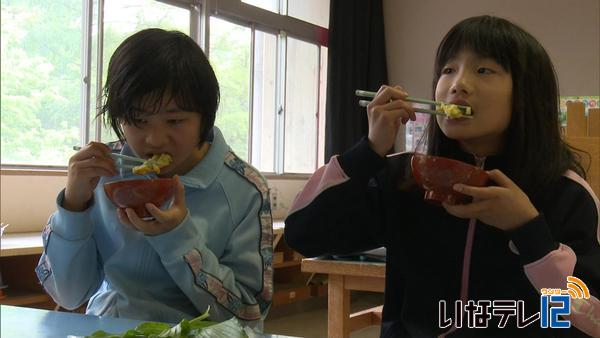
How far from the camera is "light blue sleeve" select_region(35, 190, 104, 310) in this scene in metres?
1.26

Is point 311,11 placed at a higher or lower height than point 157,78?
higher

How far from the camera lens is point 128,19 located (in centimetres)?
409

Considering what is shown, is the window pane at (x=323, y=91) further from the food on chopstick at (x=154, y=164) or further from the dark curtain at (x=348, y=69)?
the food on chopstick at (x=154, y=164)

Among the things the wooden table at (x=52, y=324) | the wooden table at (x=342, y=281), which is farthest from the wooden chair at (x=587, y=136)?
the wooden table at (x=52, y=324)

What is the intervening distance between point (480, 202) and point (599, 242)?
286 millimetres

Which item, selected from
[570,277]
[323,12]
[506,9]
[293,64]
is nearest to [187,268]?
[570,277]

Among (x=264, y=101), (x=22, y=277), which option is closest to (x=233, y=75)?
(x=264, y=101)

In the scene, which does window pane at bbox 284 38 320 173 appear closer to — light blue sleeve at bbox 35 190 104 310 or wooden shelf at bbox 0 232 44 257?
wooden shelf at bbox 0 232 44 257

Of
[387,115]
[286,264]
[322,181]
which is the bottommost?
[286,264]

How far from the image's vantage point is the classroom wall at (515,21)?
5.60m

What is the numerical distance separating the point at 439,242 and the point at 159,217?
0.53 meters

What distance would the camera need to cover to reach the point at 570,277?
3.53 feet

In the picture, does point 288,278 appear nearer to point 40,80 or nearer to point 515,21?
point 40,80

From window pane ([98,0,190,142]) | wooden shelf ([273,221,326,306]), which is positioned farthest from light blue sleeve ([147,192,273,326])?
wooden shelf ([273,221,326,306])
